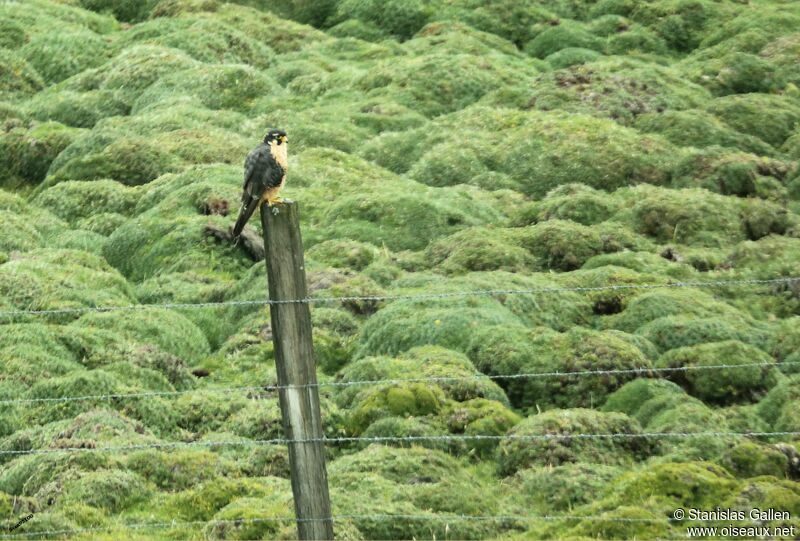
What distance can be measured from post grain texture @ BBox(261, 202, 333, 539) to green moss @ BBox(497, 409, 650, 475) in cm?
610

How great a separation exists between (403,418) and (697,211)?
1113 cm

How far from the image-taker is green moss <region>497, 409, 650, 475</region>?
15.1 m

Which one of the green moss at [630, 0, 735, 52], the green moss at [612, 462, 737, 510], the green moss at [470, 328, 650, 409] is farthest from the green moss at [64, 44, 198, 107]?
the green moss at [612, 462, 737, 510]

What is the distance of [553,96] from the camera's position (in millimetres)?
33500

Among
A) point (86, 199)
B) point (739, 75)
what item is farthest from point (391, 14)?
point (86, 199)

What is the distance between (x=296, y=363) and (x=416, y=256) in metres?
14.9

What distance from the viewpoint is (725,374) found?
17812 millimetres

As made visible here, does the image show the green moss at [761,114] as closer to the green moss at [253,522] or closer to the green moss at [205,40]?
the green moss at [205,40]

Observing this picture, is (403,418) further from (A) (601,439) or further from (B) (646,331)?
(B) (646,331)

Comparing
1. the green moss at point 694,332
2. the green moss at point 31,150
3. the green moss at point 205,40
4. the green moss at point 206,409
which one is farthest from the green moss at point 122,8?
the green moss at point 694,332

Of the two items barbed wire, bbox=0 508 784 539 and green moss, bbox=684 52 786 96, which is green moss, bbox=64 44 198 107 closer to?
green moss, bbox=684 52 786 96

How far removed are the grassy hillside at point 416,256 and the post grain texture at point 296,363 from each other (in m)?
1.94

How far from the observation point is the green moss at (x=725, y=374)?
17688 millimetres

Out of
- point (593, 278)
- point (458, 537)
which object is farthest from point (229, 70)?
point (458, 537)
